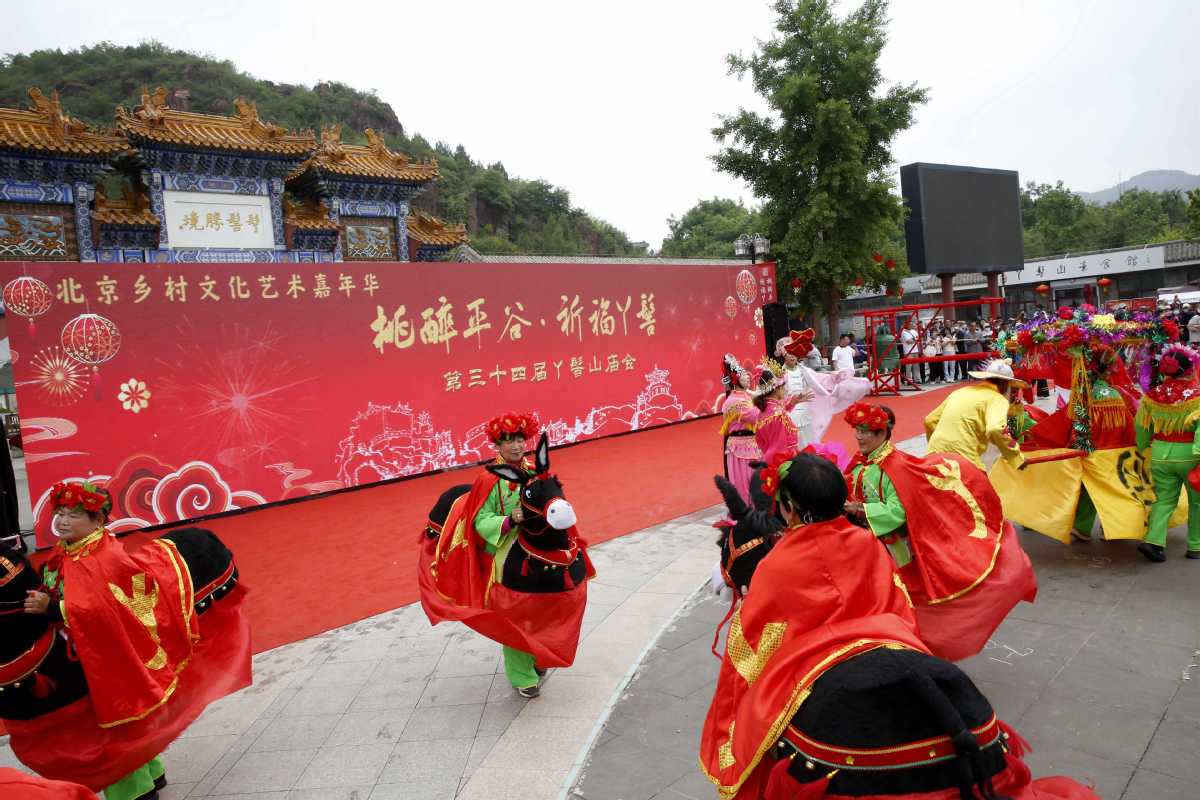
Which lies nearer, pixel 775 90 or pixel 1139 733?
pixel 1139 733

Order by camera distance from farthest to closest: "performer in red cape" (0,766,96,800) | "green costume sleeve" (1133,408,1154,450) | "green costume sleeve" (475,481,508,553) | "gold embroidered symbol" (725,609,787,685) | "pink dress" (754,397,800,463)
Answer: "pink dress" (754,397,800,463) → "green costume sleeve" (1133,408,1154,450) → "green costume sleeve" (475,481,508,553) → "gold embroidered symbol" (725,609,787,685) → "performer in red cape" (0,766,96,800)

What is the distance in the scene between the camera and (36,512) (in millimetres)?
7148

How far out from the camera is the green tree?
132ft

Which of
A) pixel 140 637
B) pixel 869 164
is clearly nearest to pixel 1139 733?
pixel 140 637

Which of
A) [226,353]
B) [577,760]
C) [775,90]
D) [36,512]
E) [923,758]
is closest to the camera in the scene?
[923,758]

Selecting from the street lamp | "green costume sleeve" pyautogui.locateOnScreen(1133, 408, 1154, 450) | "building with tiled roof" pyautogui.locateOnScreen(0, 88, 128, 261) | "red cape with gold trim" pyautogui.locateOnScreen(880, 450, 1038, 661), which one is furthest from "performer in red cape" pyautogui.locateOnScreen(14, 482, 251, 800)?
the street lamp

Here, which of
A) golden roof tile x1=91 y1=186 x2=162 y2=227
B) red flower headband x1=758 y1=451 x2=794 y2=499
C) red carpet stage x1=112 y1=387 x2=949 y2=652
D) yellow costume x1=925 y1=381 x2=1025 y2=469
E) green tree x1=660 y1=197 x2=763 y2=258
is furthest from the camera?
green tree x1=660 y1=197 x2=763 y2=258

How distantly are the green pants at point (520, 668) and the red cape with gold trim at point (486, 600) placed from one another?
183mm

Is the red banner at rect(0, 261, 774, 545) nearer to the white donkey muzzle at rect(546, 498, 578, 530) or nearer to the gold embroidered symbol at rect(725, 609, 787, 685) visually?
the white donkey muzzle at rect(546, 498, 578, 530)

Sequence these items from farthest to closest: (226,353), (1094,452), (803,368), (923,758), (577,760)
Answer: (226,353) → (803,368) → (1094,452) → (577,760) → (923,758)

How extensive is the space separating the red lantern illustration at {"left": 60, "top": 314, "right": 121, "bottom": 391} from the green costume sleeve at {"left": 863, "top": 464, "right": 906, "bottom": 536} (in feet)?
24.7

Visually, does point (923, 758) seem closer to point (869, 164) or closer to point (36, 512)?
point (36, 512)

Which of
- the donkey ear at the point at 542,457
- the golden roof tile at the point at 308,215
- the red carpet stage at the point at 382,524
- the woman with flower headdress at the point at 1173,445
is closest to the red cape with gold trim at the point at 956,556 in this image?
the donkey ear at the point at 542,457

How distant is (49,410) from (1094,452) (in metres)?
8.85
